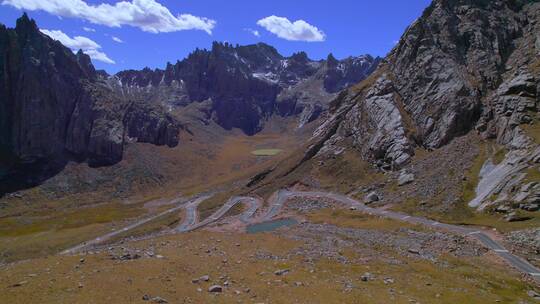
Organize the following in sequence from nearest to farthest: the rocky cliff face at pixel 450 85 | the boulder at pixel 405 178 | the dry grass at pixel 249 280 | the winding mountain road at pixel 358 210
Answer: the dry grass at pixel 249 280 → the winding mountain road at pixel 358 210 → the boulder at pixel 405 178 → the rocky cliff face at pixel 450 85

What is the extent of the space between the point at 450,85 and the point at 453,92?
4.27m

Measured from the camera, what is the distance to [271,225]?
10938cm

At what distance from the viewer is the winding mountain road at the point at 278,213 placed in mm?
67812

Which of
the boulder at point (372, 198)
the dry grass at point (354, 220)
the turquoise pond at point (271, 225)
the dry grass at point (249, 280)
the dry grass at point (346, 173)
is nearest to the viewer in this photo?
the dry grass at point (249, 280)

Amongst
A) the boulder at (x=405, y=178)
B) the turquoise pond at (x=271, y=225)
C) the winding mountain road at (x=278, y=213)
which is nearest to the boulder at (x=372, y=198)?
the winding mountain road at (x=278, y=213)

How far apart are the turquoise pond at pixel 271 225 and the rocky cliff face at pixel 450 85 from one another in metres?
38.4

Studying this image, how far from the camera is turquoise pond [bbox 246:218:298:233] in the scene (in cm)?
10506

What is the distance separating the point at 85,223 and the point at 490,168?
119m

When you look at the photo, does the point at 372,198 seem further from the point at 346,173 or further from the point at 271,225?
the point at 271,225

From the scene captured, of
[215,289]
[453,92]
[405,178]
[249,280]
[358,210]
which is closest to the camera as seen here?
[215,289]

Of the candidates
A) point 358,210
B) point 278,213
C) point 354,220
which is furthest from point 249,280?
point 278,213

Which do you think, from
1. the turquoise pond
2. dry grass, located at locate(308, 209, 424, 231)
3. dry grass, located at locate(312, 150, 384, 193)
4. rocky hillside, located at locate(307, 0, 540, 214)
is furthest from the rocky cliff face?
the turquoise pond

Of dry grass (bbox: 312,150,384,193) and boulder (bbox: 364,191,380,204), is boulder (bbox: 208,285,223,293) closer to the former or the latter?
boulder (bbox: 364,191,380,204)

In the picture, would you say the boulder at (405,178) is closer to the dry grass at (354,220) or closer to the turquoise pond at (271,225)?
the dry grass at (354,220)
